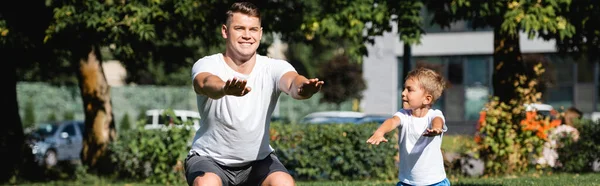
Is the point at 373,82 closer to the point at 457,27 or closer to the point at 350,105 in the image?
the point at 457,27

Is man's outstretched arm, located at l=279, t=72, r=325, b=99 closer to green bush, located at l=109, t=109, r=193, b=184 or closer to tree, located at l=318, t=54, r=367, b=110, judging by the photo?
green bush, located at l=109, t=109, r=193, b=184

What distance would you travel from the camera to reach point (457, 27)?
139 ft

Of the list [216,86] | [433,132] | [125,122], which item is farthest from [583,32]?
[125,122]

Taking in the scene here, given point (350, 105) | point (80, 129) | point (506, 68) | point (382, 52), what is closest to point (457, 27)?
point (382, 52)

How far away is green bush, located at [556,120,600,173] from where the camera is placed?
17.1m

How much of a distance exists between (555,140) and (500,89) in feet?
5.97

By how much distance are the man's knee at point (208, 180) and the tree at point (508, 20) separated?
9.79 metres

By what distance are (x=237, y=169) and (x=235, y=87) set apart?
121 cm

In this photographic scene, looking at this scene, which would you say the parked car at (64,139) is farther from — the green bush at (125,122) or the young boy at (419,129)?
the young boy at (419,129)

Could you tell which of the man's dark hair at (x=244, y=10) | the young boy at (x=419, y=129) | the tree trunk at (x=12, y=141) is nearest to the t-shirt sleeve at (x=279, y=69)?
the man's dark hair at (x=244, y=10)

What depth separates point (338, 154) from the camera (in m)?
16.9

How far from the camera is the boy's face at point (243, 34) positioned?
20.9ft

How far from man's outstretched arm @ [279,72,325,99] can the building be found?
3605cm

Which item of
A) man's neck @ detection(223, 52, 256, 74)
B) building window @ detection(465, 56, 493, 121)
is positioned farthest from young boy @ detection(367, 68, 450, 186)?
building window @ detection(465, 56, 493, 121)
